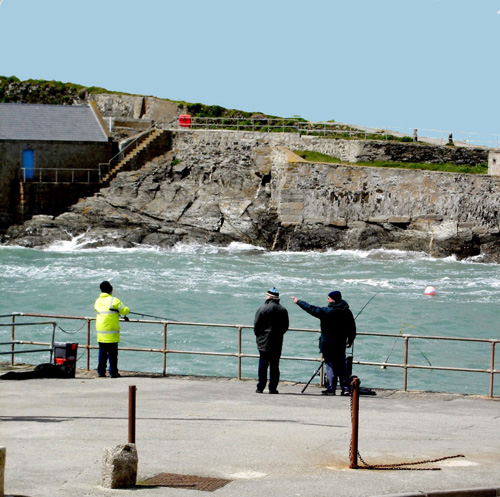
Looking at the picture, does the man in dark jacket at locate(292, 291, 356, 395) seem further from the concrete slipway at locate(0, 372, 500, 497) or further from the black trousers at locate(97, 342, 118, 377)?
the black trousers at locate(97, 342, 118, 377)

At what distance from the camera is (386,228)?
43281 mm

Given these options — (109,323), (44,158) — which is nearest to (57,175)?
(44,158)

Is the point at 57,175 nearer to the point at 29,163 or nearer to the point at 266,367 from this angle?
the point at 29,163

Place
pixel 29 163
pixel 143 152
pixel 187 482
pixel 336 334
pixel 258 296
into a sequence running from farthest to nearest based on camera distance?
pixel 143 152
pixel 29 163
pixel 258 296
pixel 336 334
pixel 187 482

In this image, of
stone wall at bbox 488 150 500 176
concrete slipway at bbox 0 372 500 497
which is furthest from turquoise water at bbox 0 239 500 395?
concrete slipway at bbox 0 372 500 497

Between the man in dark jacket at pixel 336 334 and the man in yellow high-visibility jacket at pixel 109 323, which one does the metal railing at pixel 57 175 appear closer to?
the man in yellow high-visibility jacket at pixel 109 323

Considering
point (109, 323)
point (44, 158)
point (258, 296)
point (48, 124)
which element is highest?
point (48, 124)

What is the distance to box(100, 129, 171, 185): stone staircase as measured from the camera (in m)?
48.2

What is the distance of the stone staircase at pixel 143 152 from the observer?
48156 mm

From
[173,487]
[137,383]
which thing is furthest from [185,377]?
[173,487]

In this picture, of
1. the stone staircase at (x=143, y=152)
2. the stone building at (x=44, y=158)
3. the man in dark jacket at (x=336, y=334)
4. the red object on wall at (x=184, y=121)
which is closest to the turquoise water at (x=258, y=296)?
the stone building at (x=44, y=158)

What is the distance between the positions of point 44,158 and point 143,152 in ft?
15.2

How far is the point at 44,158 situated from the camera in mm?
47281

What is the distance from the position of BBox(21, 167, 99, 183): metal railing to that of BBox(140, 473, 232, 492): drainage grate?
40047 millimetres
